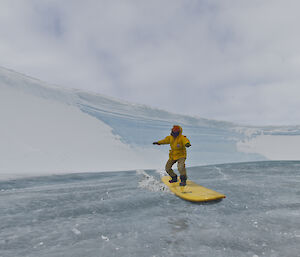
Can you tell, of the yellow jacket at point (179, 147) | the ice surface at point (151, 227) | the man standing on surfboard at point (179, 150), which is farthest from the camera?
the yellow jacket at point (179, 147)

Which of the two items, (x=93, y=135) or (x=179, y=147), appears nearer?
(x=179, y=147)

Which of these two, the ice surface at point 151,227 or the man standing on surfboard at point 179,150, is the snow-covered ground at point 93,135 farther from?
the man standing on surfboard at point 179,150

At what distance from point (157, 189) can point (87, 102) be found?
15.5 metres

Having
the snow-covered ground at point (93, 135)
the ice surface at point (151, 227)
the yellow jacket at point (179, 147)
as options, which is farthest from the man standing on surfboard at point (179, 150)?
the snow-covered ground at point (93, 135)

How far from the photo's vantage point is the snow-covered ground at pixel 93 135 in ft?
40.6

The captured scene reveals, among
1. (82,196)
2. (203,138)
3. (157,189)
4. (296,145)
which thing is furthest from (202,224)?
(296,145)

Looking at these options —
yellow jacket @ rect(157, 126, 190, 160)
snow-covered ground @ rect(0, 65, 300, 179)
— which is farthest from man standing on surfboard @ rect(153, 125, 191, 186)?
snow-covered ground @ rect(0, 65, 300, 179)

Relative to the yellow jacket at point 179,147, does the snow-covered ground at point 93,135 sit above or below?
above

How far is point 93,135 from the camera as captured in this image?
16.0 metres

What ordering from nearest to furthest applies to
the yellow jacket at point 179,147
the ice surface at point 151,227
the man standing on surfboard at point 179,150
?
1. the ice surface at point 151,227
2. the man standing on surfboard at point 179,150
3. the yellow jacket at point 179,147

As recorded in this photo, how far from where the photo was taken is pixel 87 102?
63.3 feet

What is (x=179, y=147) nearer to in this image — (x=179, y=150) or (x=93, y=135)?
(x=179, y=150)

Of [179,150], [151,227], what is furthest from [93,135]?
[151,227]

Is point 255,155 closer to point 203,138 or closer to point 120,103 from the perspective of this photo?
point 203,138
